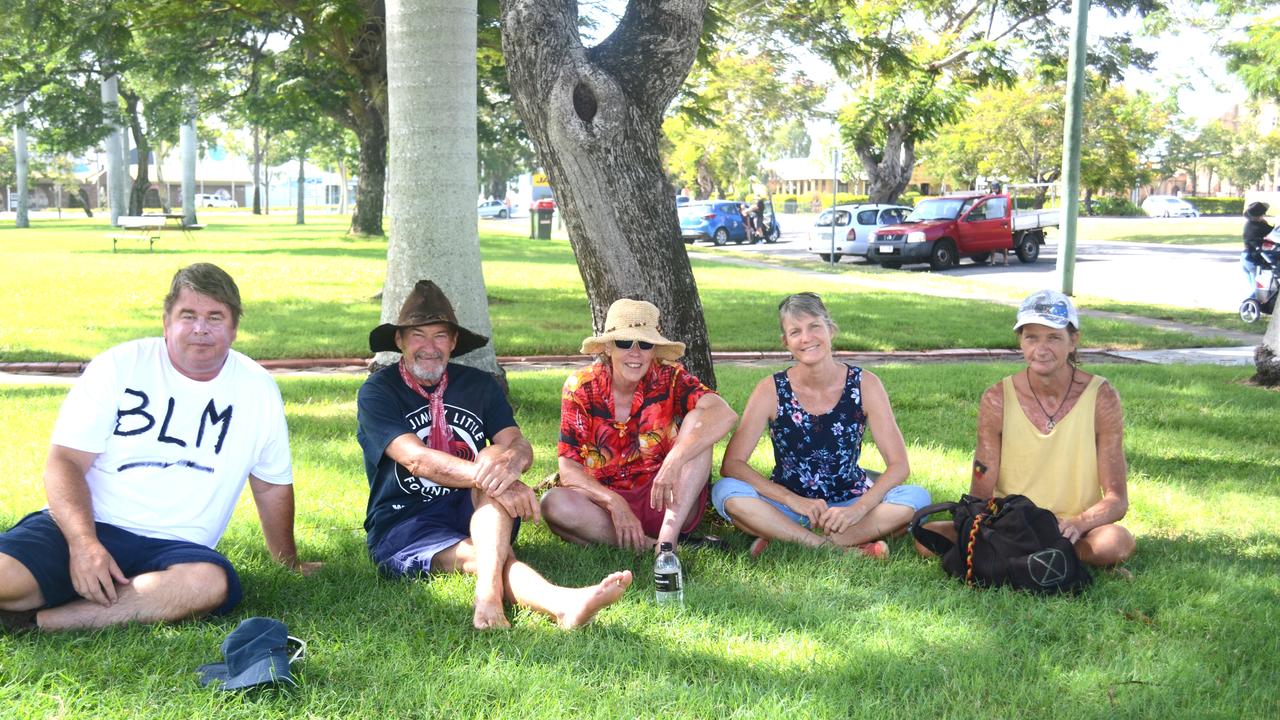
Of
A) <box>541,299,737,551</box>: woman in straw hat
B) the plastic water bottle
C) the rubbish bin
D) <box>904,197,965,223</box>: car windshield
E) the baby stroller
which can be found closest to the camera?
the plastic water bottle

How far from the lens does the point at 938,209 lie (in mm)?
27312

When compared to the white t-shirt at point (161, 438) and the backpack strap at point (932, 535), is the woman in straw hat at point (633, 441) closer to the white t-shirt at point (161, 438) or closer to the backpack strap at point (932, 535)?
the backpack strap at point (932, 535)

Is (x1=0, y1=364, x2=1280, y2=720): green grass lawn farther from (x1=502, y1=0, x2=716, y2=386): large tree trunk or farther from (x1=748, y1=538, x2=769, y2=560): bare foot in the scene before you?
(x1=502, y1=0, x2=716, y2=386): large tree trunk

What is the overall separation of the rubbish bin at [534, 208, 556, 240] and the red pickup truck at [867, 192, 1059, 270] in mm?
16265

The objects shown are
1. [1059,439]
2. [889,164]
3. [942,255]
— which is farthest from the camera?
[889,164]

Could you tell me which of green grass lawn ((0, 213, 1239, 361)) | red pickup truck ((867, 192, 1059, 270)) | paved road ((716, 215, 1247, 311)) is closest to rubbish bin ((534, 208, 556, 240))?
paved road ((716, 215, 1247, 311))

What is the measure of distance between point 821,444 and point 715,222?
32.8 meters

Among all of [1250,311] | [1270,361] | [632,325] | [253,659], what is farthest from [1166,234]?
[253,659]

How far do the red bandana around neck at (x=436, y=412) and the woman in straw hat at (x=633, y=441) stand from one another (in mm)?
560

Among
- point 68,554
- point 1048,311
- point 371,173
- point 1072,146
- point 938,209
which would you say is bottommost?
point 68,554

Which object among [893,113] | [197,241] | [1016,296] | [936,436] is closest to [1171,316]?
[1016,296]

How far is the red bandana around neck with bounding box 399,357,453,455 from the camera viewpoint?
4715 mm

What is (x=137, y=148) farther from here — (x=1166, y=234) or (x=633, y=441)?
(x=633, y=441)

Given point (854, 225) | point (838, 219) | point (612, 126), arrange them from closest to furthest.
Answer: point (612, 126) → point (854, 225) → point (838, 219)
